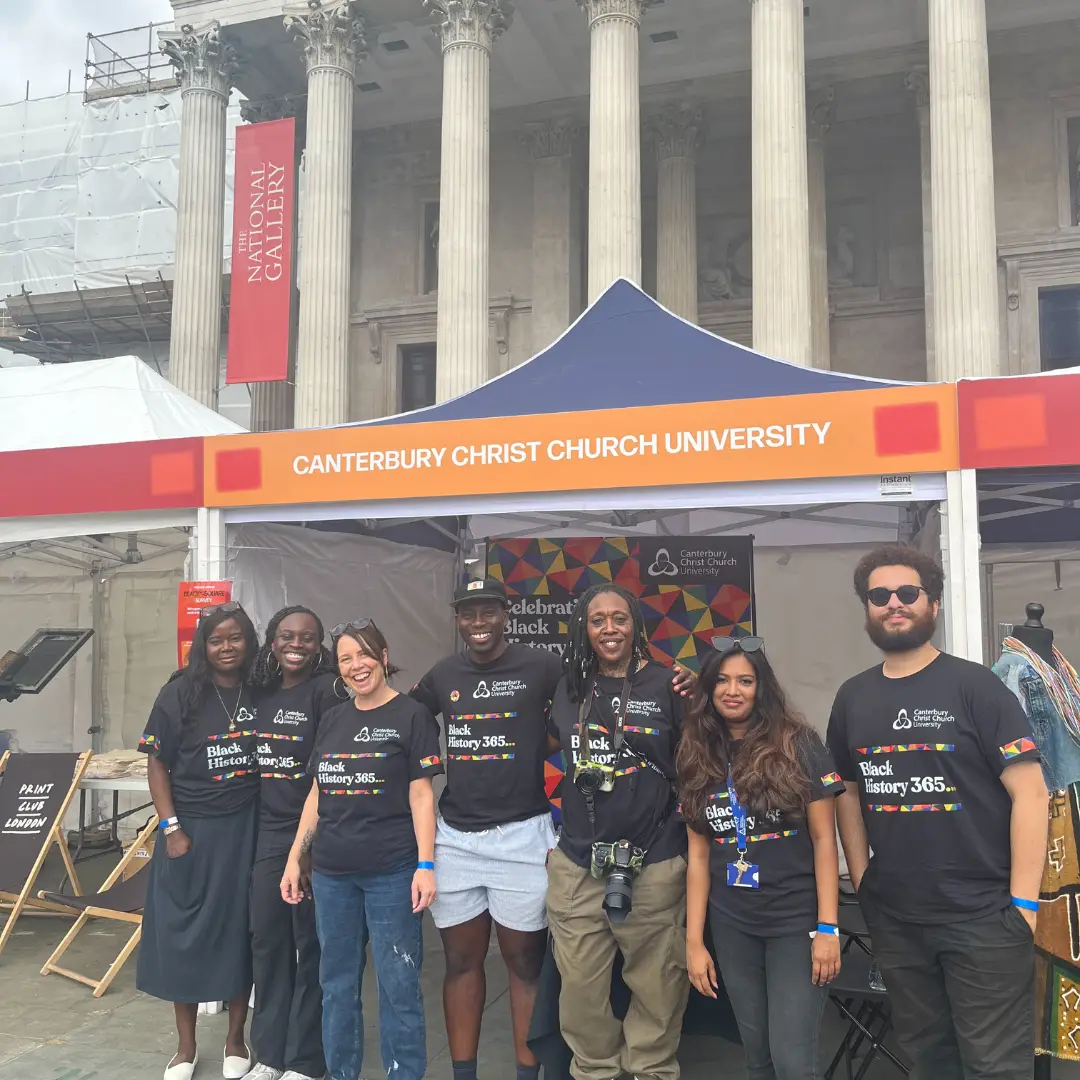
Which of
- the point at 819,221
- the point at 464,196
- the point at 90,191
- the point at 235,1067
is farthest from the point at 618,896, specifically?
the point at 90,191

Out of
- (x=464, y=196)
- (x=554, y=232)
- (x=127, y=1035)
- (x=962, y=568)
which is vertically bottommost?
(x=127, y=1035)

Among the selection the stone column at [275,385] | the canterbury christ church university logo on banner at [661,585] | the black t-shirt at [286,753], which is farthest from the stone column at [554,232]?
the black t-shirt at [286,753]

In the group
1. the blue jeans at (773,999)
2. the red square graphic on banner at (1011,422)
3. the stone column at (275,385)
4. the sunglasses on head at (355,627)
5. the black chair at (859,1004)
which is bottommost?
the black chair at (859,1004)

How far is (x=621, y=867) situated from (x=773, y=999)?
0.60 metres

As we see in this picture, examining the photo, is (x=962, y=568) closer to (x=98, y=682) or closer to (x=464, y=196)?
(x=98, y=682)

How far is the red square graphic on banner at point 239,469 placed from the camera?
18.3 ft

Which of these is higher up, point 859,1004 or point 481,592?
point 481,592

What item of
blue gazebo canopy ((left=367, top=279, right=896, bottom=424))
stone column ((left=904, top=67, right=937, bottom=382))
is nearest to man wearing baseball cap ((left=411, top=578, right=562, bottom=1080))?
blue gazebo canopy ((left=367, top=279, right=896, bottom=424))

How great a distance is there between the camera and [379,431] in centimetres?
539

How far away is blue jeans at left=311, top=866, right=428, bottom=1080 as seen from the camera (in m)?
3.79

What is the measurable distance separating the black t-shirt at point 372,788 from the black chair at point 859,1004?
5.76 feet

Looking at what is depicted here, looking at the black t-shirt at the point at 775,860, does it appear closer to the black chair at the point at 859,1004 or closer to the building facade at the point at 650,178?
the black chair at the point at 859,1004

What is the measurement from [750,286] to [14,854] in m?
17.3

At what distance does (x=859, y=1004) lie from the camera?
169 inches
